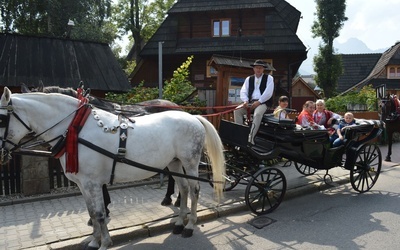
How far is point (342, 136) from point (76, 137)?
204 inches

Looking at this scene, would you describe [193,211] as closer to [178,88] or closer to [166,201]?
[166,201]

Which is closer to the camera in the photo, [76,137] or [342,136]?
[76,137]

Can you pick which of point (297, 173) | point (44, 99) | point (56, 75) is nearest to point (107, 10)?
point (56, 75)

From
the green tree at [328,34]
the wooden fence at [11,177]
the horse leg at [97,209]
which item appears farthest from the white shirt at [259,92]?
the green tree at [328,34]

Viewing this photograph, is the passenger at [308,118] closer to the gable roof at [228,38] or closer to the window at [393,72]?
the gable roof at [228,38]

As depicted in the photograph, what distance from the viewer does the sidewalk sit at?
4148 mm

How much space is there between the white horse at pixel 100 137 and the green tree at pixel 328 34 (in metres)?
21.6

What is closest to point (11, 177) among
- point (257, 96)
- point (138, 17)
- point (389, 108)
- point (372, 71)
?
point (257, 96)

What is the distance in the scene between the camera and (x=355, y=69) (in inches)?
1390

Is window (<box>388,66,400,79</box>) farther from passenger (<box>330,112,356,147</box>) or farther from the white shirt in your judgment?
the white shirt

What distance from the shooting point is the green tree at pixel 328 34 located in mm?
22848

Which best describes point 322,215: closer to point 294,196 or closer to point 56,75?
point 294,196

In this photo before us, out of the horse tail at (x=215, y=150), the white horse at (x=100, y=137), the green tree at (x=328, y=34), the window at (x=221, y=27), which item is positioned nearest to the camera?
the white horse at (x=100, y=137)

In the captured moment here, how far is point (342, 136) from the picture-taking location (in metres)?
6.46
